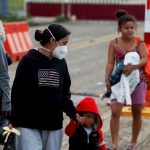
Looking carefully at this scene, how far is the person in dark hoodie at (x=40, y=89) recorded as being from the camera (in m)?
4.45

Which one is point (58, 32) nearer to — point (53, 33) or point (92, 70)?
point (53, 33)

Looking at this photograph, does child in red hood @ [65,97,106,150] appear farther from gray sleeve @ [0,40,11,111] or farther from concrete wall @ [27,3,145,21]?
concrete wall @ [27,3,145,21]

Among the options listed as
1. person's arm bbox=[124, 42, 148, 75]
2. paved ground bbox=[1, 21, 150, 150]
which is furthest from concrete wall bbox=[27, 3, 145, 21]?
person's arm bbox=[124, 42, 148, 75]

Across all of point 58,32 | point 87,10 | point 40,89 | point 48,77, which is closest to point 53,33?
point 58,32

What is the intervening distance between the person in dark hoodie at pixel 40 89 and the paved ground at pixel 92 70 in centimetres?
198

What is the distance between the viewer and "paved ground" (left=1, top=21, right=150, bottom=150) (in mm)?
7105

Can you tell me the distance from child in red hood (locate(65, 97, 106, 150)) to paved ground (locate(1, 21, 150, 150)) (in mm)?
1455

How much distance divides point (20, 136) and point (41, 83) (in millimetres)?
473

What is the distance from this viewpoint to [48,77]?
4.46 meters

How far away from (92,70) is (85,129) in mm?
7661

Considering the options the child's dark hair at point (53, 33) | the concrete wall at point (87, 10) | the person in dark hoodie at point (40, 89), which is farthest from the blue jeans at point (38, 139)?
the concrete wall at point (87, 10)

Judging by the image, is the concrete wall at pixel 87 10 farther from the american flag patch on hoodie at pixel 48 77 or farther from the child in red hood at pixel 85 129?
the american flag patch on hoodie at pixel 48 77

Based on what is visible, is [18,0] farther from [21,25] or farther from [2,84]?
[2,84]

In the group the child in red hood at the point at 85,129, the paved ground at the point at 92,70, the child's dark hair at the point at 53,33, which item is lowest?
the paved ground at the point at 92,70
